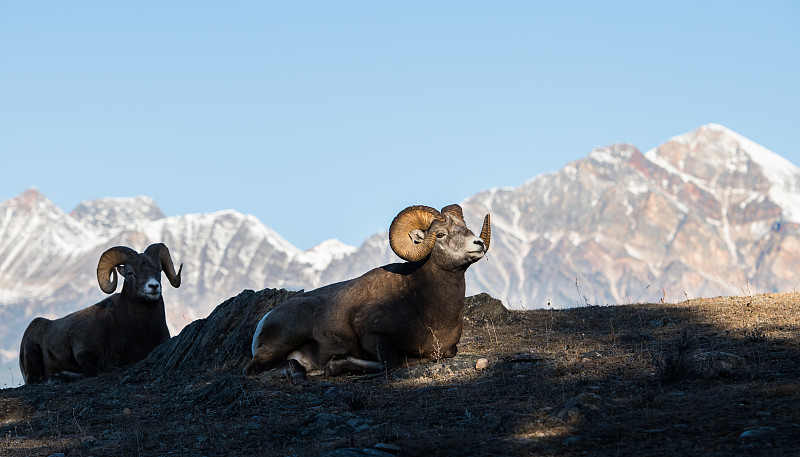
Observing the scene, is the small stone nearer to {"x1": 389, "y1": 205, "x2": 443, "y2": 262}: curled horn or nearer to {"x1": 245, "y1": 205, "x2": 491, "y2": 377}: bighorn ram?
{"x1": 245, "y1": 205, "x2": 491, "y2": 377}: bighorn ram

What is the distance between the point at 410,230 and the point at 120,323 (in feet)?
25.9

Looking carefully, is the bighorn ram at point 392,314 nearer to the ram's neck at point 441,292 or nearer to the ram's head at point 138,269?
the ram's neck at point 441,292

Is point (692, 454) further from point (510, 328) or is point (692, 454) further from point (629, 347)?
point (510, 328)

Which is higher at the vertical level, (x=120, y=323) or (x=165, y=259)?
(x=165, y=259)

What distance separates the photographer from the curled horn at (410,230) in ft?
45.5

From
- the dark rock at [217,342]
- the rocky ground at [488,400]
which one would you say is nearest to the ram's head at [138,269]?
the dark rock at [217,342]

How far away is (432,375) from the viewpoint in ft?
40.8

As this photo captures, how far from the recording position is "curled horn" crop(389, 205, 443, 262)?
45.5 feet

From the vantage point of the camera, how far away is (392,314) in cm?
1362

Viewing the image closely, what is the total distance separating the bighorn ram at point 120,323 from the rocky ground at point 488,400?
2.05 m

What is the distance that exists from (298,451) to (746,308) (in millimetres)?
10039

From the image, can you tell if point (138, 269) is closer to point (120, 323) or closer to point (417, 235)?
point (120, 323)

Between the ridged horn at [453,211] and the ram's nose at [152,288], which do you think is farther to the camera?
the ram's nose at [152,288]

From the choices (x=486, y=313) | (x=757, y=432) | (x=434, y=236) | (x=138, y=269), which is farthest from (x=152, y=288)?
(x=757, y=432)
